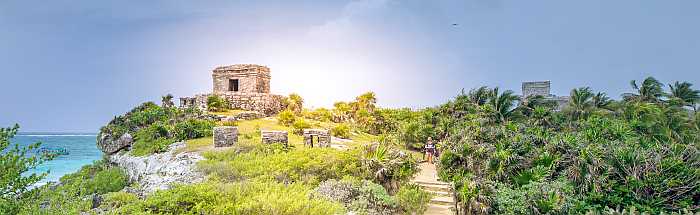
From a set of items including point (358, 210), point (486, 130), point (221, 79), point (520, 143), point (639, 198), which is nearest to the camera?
point (358, 210)

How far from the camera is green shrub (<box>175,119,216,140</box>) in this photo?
19.2m

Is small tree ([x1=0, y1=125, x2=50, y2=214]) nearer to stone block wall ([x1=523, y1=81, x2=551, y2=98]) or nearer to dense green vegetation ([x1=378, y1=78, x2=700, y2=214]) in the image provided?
dense green vegetation ([x1=378, y1=78, x2=700, y2=214])

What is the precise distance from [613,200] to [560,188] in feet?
4.84

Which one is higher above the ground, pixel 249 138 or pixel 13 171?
pixel 13 171

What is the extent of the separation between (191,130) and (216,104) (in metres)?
9.48

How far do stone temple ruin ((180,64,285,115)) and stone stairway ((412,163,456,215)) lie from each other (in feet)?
50.2

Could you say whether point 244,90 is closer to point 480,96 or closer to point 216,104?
point 216,104

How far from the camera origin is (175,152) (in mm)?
15938

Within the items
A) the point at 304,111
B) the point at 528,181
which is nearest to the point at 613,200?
the point at 528,181

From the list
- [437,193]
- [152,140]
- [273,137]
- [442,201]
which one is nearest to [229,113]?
[152,140]

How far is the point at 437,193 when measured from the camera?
16547mm

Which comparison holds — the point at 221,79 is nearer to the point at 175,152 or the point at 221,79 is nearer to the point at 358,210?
the point at 175,152

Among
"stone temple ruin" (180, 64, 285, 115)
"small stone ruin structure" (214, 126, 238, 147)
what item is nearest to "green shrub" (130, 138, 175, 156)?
"small stone ruin structure" (214, 126, 238, 147)

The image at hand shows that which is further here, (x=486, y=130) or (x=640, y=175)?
(x=486, y=130)
